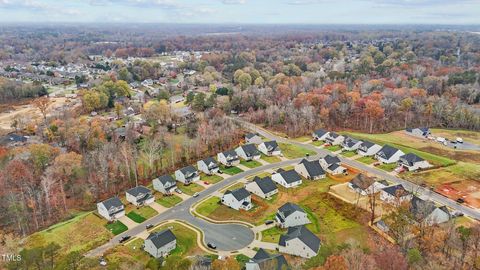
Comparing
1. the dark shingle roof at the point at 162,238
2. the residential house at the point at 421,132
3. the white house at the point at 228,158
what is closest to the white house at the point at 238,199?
the dark shingle roof at the point at 162,238

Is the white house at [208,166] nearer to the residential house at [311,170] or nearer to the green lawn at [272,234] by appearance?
the residential house at [311,170]

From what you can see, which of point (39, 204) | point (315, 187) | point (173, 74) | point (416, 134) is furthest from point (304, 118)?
point (173, 74)

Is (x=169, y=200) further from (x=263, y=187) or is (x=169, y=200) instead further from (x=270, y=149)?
(x=270, y=149)

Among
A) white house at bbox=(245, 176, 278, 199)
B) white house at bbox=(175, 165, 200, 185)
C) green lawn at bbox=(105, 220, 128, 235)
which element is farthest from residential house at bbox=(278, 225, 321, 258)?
white house at bbox=(175, 165, 200, 185)

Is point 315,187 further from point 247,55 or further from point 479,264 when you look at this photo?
point 247,55

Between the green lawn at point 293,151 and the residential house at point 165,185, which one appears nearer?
the residential house at point 165,185

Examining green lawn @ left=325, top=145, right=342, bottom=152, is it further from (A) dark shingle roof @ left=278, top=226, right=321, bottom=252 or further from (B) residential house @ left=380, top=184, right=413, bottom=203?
(A) dark shingle roof @ left=278, top=226, right=321, bottom=252
